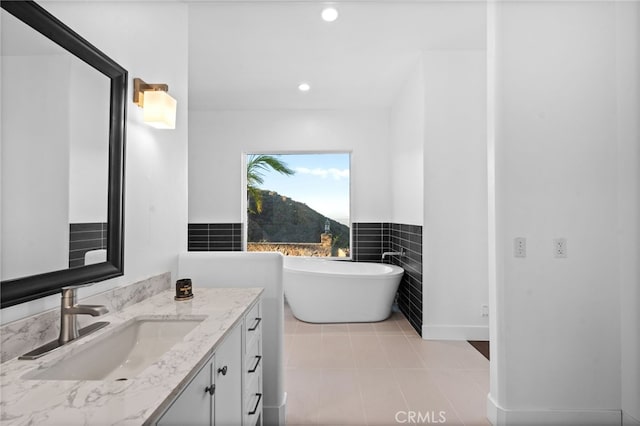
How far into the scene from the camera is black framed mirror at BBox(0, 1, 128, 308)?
1.04 m

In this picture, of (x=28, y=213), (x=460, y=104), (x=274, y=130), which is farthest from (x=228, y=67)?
(x=28, y=213)

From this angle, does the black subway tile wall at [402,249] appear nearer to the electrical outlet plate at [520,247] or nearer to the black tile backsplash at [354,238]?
the black tile backsplash at [354,238]

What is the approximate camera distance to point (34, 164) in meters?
1.09

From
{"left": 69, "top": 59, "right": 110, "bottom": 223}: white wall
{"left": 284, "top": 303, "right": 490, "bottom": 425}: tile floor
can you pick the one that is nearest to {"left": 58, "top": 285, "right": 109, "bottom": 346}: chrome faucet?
{"left": 69, "top": 59, "right": 110, "bottom": 223}: white wall

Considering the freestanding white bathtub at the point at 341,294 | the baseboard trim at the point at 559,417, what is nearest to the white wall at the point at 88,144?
the baseboard trim at the point at 559,417

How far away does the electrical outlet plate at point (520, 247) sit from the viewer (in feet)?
6.55

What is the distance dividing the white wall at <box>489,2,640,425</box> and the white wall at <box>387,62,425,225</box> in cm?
134

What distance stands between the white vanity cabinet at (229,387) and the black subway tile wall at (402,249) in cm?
215

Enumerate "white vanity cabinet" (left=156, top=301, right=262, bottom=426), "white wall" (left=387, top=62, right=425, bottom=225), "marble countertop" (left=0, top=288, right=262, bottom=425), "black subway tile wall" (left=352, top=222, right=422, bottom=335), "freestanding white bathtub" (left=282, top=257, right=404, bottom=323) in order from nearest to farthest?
"marble countertop" (left=0, top=288, right=262, bottom=425)
"white vanity cabinet" (left=156, top=301, right=262, bottom=426)
"white wall" (left=387, top=62, right=425, bottom=225)
"black subway tile wall" (left=352, top=222, right=422, bottom=335)
"freestanding white bathtub" (left=282, top=257, right=404, bottom=323)

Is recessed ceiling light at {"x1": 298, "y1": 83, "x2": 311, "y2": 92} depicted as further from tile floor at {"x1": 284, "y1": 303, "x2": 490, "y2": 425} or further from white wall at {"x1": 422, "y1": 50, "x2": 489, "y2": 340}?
tile floor at {"x1": 284, "y1": 303, "x2": 490, "y2": 425}

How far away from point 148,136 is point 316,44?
1879 millimetres

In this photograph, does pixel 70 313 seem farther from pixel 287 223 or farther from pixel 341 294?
pixel 287 223

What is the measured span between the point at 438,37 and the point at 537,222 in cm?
190

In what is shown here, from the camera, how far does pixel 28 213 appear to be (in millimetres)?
1072
